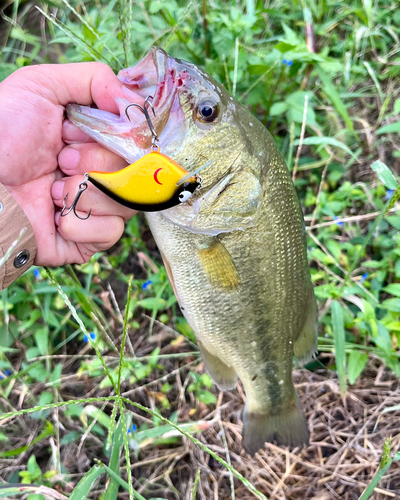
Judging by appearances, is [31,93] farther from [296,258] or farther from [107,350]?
[107,350]

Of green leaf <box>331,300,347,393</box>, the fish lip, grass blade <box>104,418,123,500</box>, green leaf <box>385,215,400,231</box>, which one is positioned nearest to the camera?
the fish lip

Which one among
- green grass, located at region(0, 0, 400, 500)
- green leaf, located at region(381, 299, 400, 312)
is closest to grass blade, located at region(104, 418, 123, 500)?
green grass, located at region(0, 0, 400, 500)

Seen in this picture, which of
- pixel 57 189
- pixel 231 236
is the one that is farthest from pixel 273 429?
Result: pixel 57 189

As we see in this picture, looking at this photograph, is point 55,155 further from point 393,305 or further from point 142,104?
point 393,305

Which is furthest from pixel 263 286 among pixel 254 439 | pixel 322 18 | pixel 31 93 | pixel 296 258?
pixel 322 18

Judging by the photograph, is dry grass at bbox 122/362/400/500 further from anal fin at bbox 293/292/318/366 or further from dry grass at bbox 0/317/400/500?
anal fin at bbox 293/292/318/366

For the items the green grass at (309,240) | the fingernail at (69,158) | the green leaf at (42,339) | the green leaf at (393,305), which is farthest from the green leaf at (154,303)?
the green leaf at (393,305)
